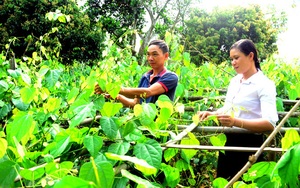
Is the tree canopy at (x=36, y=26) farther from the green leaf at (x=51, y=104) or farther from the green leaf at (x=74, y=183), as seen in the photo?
the green leaf at (x=74, y=183)

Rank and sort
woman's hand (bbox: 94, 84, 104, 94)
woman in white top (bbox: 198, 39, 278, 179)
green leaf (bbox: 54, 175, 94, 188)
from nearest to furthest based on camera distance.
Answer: green leaf (bbox: 54, 175, 94, 188) < woman's hand (bbox: 94, 84, 104, 94) < woman in white top (bbox: 198, 39, 278, 179)

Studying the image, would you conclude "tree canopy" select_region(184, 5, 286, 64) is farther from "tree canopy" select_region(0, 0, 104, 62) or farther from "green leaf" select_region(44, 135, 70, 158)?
"green leaf" select_region(44, 135, 70, 158)

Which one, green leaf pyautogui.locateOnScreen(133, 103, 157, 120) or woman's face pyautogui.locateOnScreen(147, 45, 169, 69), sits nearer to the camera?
green leaf pyautogui.locateOnScreen(133, 103, 157, 120)

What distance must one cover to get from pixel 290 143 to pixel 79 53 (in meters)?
10.4

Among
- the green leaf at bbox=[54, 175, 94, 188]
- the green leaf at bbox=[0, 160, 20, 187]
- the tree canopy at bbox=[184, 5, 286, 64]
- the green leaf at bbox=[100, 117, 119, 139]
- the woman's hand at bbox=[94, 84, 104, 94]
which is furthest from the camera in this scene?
the tree canopy at bbox=[184, 5, 286, 64]

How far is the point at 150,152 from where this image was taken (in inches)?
33.8

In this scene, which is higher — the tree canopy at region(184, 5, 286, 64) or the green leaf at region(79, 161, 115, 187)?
the tree canopy at region(184, 5, 286, 64)

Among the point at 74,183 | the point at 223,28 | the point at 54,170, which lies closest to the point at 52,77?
the point at 54,170

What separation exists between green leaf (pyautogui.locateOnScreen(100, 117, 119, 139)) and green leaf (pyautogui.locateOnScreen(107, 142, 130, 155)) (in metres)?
0.03

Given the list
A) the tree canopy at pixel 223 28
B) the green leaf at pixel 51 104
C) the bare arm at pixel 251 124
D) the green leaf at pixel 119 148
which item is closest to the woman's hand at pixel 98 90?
the green leaf at pixel 51 104

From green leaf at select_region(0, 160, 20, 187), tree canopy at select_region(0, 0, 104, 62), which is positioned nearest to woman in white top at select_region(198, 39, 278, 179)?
green leaf at select_region(0, 160, 20, 187)

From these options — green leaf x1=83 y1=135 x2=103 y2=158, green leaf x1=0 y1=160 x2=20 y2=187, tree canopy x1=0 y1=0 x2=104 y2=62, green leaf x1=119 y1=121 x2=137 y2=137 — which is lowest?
green leaf x1=0 y1=160 x2=20 y2=187

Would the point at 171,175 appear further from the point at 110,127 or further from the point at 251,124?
the point at 251,124

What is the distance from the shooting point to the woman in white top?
1483 mm
